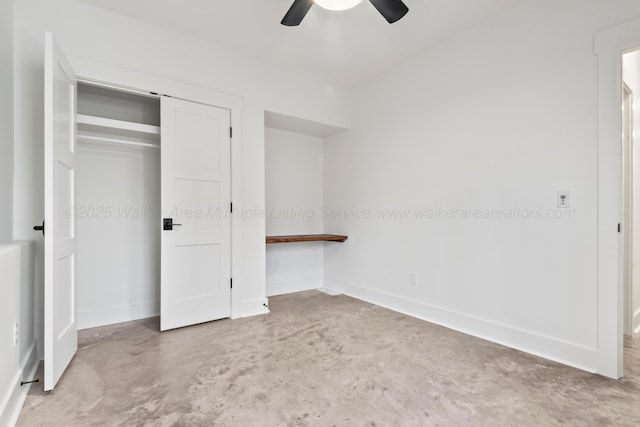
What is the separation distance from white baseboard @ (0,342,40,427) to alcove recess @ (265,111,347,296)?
2.33m

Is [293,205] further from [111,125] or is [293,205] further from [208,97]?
[111,125]

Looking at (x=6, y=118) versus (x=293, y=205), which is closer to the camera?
(x=6, y=118)

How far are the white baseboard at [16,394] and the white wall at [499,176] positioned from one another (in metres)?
2.98

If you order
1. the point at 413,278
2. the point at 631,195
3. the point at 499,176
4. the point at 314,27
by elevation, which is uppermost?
the point at 314,27

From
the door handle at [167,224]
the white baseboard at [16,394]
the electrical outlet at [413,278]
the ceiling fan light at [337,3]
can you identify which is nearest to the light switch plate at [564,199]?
the electrical outlet at [413,278]

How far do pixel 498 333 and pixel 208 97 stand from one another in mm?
3318

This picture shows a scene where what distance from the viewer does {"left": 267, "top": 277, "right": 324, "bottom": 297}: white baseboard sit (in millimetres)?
4004

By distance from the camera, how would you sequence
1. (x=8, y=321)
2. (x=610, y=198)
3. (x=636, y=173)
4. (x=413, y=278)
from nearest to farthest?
(x=8, y=321) < (x=610, y=198) < (x=636, y=173) < (x=413, y=278)

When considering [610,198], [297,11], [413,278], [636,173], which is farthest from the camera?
[413,278]

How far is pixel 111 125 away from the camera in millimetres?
2588

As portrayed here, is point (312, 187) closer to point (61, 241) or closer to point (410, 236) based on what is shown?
point (410, 236)

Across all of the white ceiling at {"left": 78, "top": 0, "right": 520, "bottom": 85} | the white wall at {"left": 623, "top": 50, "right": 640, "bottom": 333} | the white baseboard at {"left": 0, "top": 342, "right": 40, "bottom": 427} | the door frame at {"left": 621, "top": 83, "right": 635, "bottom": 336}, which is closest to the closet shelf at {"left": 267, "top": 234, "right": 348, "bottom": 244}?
the white ceiling at {"left": 78, "top": 0, "right": 520, "bottom": 85}

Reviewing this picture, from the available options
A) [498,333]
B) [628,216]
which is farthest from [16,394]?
[628,216]

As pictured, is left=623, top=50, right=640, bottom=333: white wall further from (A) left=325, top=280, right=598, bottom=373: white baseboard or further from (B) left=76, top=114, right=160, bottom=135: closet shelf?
(B) left=76, top=114, right=160, bottom=135: closet shelf
